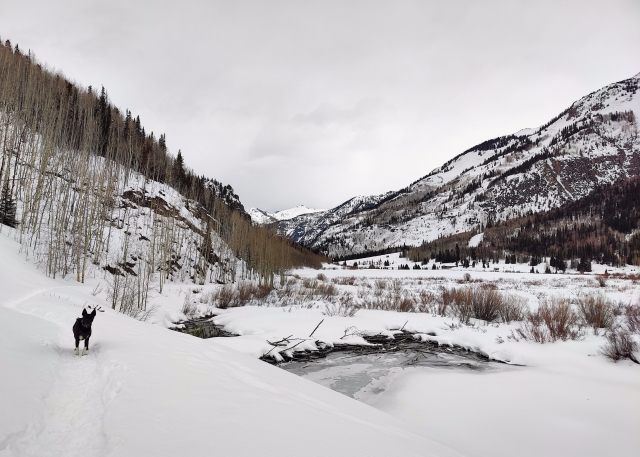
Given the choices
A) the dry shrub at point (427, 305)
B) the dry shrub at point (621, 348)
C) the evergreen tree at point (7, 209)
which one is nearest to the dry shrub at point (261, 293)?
the dry shrub at point (427, 305)

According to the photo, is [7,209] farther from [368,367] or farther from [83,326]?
[368,367]

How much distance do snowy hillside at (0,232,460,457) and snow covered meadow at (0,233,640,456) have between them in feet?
0.05

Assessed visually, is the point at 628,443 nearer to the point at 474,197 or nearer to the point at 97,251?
the point at 97,251

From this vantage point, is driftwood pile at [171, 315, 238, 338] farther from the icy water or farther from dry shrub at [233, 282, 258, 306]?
the icy water

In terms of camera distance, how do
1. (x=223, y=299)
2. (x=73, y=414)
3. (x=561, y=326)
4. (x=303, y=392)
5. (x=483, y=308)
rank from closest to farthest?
(x=73, y=414), (x=303, y=392), (x=561, y=326), (x=483, y=308), (x=223, y=299)

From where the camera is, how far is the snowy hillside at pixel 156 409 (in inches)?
74.9

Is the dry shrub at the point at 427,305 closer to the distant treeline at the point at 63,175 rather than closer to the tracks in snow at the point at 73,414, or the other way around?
the distant treeline at the point at 63,175

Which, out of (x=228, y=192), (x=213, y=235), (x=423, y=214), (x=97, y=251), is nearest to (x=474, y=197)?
(x=423, y=214)

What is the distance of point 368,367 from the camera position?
8781 millimetres

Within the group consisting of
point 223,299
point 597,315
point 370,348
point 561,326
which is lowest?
point 370,348

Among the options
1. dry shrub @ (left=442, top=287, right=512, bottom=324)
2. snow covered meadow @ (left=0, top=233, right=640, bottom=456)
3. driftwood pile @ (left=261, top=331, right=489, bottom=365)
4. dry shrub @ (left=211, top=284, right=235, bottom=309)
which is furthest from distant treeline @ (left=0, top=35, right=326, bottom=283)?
dry shrub @ (left=442, top=287, right=512, bottom=324)

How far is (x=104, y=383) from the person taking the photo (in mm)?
3037

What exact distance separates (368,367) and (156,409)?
7.56 meters

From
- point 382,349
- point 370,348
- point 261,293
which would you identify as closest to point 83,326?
point 370,348
